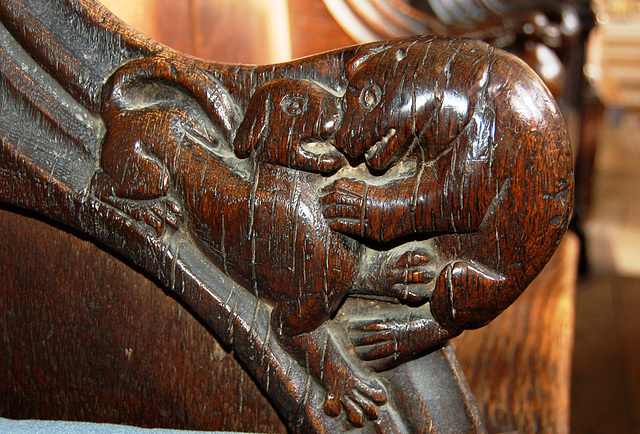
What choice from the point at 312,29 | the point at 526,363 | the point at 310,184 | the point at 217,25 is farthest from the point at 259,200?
the point at 312,29

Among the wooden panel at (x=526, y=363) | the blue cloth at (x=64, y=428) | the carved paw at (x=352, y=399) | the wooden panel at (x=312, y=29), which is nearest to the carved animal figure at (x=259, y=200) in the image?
the carved paw at (x=352, y=399)

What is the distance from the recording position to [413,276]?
483 mm

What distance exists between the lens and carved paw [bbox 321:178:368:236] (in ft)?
1.55

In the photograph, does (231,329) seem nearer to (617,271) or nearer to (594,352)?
(594,352)

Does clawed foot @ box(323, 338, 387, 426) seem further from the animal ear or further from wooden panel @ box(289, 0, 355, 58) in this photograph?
wooden panel @ box(289, 0, 355, 58)

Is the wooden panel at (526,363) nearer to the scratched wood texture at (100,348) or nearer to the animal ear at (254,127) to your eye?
the scratched wood texture at (100,348)

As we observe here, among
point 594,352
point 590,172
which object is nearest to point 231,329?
point 594,352

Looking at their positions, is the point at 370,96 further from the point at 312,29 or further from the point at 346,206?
the point at 312,29

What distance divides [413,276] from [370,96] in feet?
0.43

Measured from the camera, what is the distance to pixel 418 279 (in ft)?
1.58

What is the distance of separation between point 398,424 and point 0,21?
46 centimetres

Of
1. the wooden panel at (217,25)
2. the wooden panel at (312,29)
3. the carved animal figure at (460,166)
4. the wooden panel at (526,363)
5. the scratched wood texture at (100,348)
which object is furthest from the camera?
the wooden panel at (312,29)

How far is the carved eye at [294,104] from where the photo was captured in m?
0.48

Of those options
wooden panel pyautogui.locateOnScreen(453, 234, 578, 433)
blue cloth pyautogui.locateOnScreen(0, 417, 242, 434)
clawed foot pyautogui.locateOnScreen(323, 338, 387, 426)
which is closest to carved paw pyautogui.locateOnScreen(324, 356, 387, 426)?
clawed foot pyautogui.locateOnScreen(323, 338, 387, 426)
